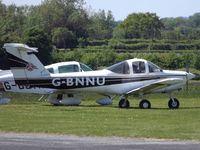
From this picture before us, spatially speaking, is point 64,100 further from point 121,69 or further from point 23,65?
point 121,69

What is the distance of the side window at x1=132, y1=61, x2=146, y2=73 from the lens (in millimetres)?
30109

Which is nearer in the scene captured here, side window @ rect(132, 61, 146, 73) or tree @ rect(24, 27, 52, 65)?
side window @ rect(132, 61, 146, 73)

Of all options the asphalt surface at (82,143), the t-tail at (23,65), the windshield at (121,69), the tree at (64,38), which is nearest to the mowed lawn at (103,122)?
the asphalt surface at (82,143)

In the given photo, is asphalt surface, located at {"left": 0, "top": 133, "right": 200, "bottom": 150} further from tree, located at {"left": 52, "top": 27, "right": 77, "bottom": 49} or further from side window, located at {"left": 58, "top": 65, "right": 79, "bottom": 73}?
tree, located at {"left": 52, "top": 27, "right": 77, "bottom": 49}

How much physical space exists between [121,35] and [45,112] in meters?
119

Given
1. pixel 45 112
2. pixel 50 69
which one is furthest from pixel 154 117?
pixel 50 69

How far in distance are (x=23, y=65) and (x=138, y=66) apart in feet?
17.4

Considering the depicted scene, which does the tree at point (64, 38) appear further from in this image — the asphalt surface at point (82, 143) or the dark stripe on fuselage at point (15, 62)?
the asphalt surface at point (82, 143)

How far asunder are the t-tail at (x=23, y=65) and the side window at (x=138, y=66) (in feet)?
13.2

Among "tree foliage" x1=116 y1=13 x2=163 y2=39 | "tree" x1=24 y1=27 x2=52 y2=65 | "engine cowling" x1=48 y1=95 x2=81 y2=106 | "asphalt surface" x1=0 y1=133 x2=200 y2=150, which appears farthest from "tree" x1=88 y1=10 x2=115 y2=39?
"asphalt surface" x1=0 y1=133 x2=200 y2=150

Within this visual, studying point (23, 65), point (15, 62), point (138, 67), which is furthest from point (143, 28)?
point (15, 62)

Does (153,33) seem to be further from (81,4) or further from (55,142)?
(55,142)

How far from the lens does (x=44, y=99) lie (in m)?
34.8

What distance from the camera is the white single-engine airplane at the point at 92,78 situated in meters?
30.0
